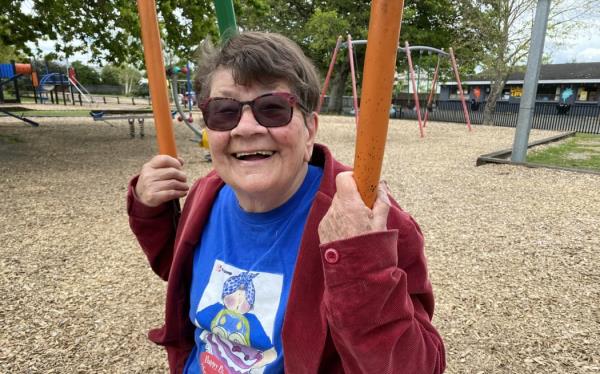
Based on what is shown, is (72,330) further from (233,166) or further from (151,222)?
(233,166)

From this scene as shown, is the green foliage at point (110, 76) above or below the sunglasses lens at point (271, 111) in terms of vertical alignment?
above

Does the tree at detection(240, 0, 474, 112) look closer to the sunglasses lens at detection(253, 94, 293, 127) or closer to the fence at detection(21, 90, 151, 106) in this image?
the fence at detection(21, 90, 151, 106)

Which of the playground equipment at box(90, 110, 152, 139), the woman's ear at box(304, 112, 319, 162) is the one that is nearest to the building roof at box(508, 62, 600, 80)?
the playground equipment at box(90, 110, 152, 139)

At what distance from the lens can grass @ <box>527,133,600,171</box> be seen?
9.13 metres

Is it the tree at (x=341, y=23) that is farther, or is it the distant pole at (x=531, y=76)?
the tree at (x=341, y=23)

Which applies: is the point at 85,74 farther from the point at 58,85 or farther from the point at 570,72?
the point at 570,72

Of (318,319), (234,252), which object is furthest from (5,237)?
(318,319)

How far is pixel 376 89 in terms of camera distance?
2.59 ft

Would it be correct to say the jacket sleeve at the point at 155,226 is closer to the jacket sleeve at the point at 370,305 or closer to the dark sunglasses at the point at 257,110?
the dark sunglasses at the point at 257,110

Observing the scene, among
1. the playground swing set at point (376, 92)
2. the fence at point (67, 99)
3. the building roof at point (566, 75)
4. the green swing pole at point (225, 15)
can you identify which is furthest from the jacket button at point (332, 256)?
the building roof at point (566, 75)

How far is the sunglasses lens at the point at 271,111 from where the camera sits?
1.22 meters

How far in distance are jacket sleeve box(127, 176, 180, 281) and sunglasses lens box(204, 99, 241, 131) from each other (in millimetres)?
507

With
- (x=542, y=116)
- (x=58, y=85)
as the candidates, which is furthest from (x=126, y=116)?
(x=58, y=85)

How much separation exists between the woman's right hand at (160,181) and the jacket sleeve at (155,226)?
0.07 metres
